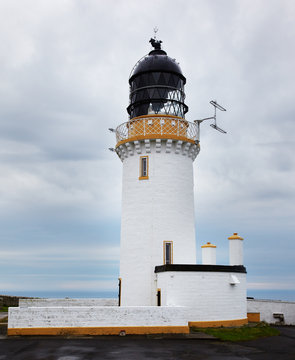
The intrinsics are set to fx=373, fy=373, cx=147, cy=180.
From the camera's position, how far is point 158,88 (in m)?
20.5

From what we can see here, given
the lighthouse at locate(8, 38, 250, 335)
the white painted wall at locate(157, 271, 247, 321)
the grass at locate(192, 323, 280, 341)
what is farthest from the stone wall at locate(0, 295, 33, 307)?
the grass at locate(192, 323, 280, 341)

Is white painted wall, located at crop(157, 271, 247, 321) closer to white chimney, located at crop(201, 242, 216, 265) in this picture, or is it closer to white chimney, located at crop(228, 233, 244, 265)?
white chimney, located at crop(228, 233, 244, 265)

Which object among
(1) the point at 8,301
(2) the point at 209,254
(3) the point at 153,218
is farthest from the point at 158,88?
(1) the point at 8,301

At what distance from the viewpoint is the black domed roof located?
20734 millimetres

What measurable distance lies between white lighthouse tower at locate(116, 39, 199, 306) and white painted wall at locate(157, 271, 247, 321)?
7.72 feet

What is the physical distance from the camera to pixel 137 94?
21219mm

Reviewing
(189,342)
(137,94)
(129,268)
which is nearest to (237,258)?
(129,268)

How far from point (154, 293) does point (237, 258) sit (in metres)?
4.56

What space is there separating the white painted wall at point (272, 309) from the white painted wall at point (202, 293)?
6251mm

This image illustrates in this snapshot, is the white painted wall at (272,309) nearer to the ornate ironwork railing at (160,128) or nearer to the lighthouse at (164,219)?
the lighthouse at (164,219)

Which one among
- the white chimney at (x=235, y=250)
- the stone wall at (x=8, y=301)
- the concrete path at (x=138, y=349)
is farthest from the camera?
the stone wall at (x=8, y=301)

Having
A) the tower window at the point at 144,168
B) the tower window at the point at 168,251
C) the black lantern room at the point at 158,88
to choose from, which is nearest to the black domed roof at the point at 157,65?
the black lantern room at the point at 158,88

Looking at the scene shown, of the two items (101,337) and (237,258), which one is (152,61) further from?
(101,337)

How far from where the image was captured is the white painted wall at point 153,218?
1905 centimetres
